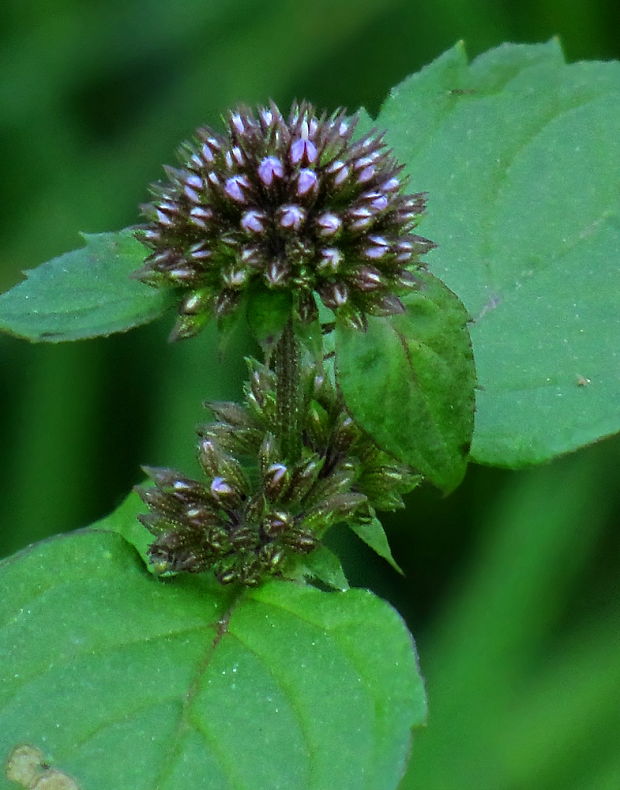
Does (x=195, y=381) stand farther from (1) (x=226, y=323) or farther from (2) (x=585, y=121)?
(1) (x=226, y=323)

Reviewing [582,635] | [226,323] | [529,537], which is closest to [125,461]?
[529,537]

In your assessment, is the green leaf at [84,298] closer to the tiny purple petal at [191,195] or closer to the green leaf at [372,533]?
the tiny purple petal at [191,195]

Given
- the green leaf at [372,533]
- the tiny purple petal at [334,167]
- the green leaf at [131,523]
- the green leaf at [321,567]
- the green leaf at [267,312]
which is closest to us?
the green leaf at [267,312]

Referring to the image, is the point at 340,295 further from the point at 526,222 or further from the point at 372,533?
the point at 526,222

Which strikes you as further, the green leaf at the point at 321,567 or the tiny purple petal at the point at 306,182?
the green leaf at the point at 321,567

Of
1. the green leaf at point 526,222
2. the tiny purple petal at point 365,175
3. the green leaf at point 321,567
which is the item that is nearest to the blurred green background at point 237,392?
the green leaf at point 526,222

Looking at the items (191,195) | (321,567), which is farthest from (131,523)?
(191,195)
